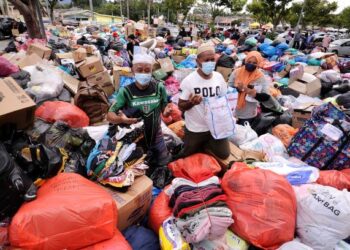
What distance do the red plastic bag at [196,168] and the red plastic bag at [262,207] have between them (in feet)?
0.93

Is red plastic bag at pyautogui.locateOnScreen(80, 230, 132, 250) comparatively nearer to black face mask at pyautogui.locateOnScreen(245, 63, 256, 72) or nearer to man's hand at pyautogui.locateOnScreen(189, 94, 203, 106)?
man's hand at pyautogui.locateOnScreen(189, 94, 203, 106)

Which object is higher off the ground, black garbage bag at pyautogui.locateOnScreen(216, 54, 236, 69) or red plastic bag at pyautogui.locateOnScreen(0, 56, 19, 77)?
red plastic bag at pyautogui.locateOnScreen(0, 56, 19, 77)

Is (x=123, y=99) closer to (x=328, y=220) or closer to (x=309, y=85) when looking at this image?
(x=328, y=220)

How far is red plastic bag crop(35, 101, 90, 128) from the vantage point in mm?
2655

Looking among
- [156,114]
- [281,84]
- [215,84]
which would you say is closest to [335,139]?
[215,84]

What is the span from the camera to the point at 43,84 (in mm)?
3375

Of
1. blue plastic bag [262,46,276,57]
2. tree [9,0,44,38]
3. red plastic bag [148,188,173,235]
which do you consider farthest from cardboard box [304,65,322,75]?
tree [9,0,44,38]

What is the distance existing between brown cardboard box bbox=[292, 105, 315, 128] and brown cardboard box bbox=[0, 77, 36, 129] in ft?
10.5

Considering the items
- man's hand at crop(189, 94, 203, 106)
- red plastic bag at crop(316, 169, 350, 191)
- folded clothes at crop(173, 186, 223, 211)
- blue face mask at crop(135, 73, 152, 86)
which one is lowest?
A: red plastic bag at crop(316, 169, 350, 191)

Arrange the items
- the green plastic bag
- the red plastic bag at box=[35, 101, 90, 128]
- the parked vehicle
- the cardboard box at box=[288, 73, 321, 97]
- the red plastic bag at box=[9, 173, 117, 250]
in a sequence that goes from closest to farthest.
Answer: the red plastic bag at box=[9, 173, 117, 250] < the red plastic bag at box=[35, 101, 90, 128] < the cardboard box at box=[288, 73, 321, 97] < the green plastic bag < the parked vehicle

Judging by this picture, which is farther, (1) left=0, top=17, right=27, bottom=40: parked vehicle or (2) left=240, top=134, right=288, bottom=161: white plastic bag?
(1) left=0, top=17, right=27, bottom=40: parked vehicle

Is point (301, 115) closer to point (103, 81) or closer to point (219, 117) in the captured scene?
point (219, 117)

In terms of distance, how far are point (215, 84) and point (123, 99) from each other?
0.84m

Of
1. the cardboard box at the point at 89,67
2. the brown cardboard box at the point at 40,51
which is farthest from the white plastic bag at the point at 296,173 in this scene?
the brown cardboard box at the point at 40,51
